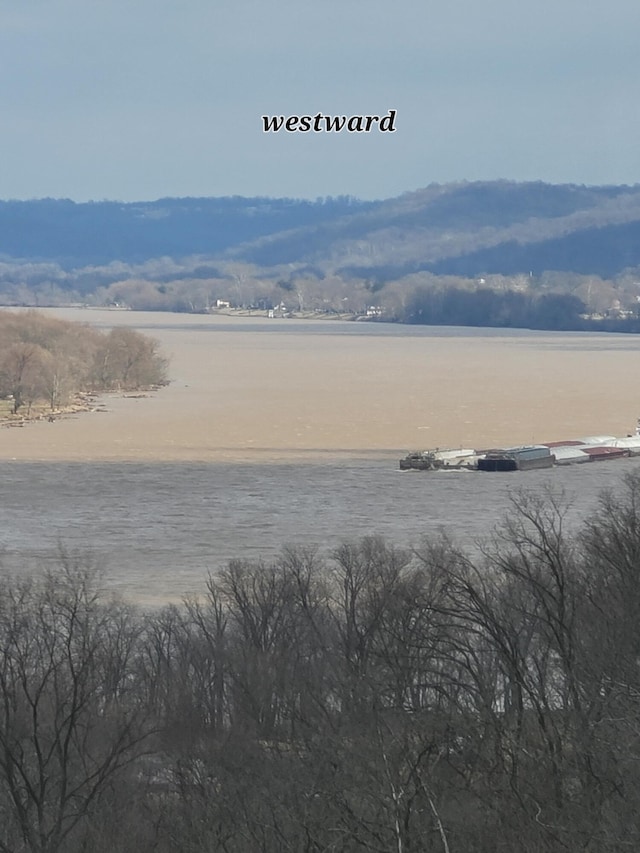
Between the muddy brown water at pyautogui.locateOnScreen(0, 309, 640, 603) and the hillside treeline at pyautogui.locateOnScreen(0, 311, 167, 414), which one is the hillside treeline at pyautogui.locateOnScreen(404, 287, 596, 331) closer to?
the muddy brown water at pyautogui.locateOnScreen(0, 309, 640, 603)

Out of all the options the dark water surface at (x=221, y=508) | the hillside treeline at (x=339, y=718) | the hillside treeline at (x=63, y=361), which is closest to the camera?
the hillside treeline at (x=339, y=718)

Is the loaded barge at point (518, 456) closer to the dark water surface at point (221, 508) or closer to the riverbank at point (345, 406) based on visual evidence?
the dark water surface at point (221, 508)

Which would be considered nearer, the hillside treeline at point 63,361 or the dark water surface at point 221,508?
the dark water surface at point 221,508

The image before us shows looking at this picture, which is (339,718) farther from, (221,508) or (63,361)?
(63,361)

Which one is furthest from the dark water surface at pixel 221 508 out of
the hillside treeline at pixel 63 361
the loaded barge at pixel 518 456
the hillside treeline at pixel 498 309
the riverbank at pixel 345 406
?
the hillside treeline at pixel 498 309

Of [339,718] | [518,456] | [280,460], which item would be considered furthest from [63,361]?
[339,718]

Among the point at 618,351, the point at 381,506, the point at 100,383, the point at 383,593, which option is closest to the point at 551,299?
the point at 618,351

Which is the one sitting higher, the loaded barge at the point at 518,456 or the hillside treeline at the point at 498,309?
the loaded barge at the point at 518,456

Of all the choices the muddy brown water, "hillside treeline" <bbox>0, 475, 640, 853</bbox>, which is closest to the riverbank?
the muddy brown water
